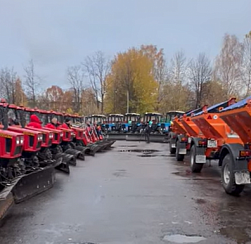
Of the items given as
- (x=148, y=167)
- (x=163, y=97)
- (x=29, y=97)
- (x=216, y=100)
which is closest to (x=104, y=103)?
(x=163, y=97)

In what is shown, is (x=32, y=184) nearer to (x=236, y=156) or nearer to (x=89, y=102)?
(x=236, y=156)

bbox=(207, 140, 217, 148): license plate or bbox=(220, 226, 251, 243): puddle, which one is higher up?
bbox=(207, 140, 217, 148): license plate

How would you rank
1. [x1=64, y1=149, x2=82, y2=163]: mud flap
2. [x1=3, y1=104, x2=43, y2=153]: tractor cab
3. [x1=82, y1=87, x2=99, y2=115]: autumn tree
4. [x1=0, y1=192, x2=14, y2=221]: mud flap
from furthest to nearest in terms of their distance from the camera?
[x1=82, y1=87, x2=99, y2=115]: autumn tree
[x1=64, y1=149, x2=82, y2=163]: mud flap
[x1=3, y1=104, x2=43, y2=153]: tractor cab
[x1=0, y1=192, x2=14, y2=221]: mud flap

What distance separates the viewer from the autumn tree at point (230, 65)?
39.9 meters

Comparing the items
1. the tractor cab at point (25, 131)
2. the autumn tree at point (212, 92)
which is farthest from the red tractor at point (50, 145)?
the autumn tree at point (212, 92)

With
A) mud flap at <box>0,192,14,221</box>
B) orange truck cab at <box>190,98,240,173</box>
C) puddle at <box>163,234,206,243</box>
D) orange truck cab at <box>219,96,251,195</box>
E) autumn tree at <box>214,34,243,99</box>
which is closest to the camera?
puddle at <box>163,234,206,243</box>

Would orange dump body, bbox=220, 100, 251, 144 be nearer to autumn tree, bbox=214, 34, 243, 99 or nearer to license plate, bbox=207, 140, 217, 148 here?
license plate, bbox=207, 140, 217, 148

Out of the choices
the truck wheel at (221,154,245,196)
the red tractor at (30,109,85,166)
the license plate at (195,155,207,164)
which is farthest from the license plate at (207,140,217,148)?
the red tractor at (30,109,85,166)

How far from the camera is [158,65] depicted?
60594 millimetres

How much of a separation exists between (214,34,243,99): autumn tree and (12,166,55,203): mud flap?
33.4 m

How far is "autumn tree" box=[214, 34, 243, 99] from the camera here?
131 feet

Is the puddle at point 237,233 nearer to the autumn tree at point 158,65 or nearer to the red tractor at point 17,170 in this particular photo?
the red tractor at point 17,170

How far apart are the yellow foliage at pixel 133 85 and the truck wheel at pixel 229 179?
146ft

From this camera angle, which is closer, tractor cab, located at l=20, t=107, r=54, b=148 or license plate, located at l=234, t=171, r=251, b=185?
license plate, located at l=234, t=171, r=251, b=185
